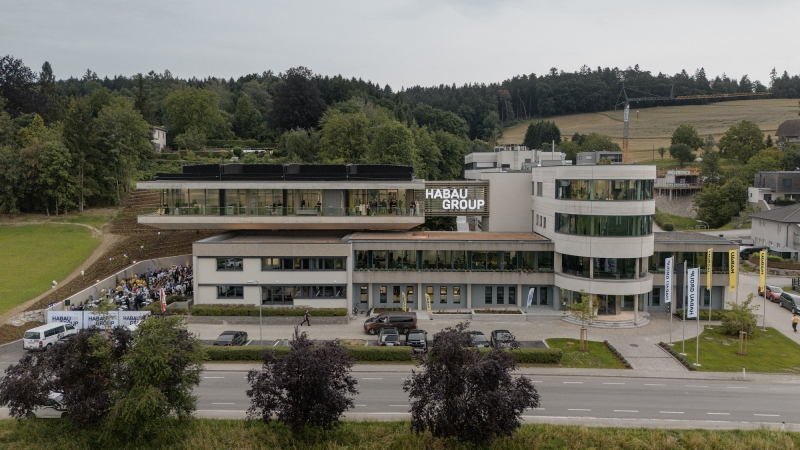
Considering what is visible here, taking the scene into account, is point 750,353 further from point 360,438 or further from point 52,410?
point 52,410

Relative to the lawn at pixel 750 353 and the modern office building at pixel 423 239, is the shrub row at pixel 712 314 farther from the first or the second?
the lawn at pixel 750 353

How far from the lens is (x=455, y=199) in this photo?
183 ft

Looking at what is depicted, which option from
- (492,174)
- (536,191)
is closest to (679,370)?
(536,191)

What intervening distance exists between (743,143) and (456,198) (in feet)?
332

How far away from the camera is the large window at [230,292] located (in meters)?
45.8

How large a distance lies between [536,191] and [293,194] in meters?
24.2

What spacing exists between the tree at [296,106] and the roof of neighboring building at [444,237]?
2688 inches

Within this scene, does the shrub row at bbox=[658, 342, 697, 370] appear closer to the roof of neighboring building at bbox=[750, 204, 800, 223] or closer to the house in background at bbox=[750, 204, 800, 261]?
the house in background at bbox=[750, 204, 800, 261]

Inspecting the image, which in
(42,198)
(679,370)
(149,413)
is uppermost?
(42,198)

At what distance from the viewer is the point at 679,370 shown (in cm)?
3316

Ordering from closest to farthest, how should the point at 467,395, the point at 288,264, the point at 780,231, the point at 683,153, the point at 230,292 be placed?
the point at 467,395 → the point at 230,292 → the point at 288,264 → the point at 780,231 → the point at 683,153

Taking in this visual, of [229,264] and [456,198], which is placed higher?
[456,198]

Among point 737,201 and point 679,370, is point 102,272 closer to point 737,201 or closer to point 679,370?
point 679,370

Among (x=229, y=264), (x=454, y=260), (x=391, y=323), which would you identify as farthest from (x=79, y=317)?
(x=454, y=260)
